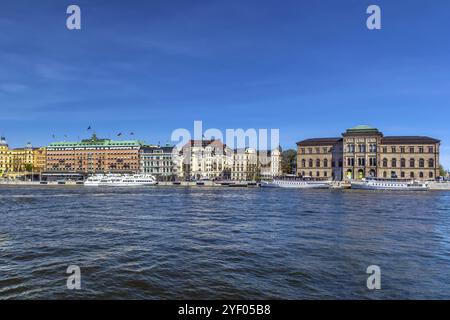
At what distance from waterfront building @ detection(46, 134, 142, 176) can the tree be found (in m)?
83.5

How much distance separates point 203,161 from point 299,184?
63.4m

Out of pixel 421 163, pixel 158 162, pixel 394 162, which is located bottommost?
pixel 421 163

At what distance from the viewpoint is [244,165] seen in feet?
582

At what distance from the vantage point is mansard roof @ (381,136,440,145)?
126 metres

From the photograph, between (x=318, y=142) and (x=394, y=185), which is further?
(x=318, y=142)

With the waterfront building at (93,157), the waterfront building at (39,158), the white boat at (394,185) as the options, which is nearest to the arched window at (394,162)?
the white boat at (394,185)

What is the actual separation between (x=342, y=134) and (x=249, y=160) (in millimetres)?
57779

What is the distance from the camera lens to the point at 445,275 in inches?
610

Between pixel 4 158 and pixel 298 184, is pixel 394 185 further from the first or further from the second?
pixel 4 158

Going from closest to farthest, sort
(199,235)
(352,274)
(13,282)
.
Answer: (13,282) < (352,274) < (199,235)

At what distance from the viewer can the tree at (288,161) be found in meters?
190

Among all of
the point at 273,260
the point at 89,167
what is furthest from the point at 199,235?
the point at 89,167

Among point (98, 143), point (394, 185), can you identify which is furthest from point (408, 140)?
point (98, 143)

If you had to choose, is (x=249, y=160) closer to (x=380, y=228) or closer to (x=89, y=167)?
(x=89, y=167)
